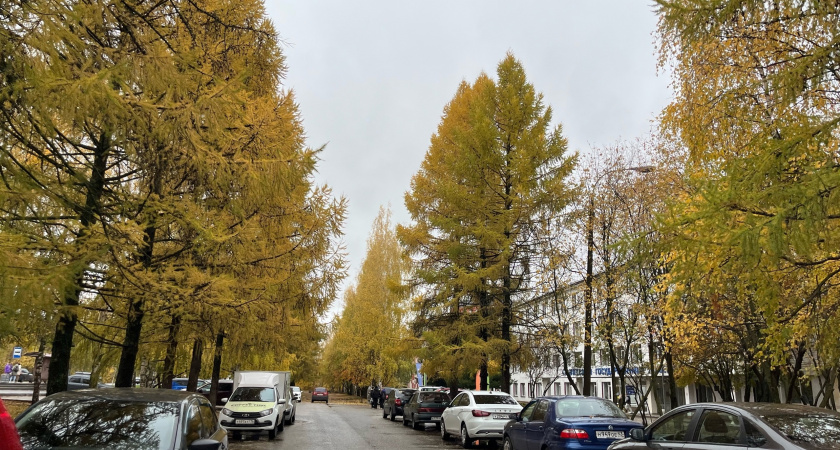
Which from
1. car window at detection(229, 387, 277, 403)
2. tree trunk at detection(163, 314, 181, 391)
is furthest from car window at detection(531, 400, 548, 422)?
car window at detection(229, 387, 277, 403)

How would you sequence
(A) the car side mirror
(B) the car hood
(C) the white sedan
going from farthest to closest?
(B) the car hood, (C) the white sedan, (A) the car side mirror

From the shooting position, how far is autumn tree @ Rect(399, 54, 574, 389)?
22.0m

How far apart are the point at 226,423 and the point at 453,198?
10947 millimetres

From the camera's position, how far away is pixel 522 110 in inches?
915

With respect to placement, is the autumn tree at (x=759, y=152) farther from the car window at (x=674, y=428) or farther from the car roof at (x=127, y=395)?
the car roof at (x=127, y=395)

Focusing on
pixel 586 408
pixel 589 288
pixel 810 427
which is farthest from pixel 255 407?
pixel 810 427

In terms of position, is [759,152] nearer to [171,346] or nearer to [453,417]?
[453,417]

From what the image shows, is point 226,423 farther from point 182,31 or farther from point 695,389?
point 695,389

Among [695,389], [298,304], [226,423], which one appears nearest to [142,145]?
[298,304]

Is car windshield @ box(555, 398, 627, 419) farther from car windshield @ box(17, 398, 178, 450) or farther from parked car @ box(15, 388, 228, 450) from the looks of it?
car windshield @ box(17, 398, 178, 450)

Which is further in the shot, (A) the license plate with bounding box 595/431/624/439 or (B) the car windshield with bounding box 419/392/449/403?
(B) the car windshield with bounding box 419/392/449/403

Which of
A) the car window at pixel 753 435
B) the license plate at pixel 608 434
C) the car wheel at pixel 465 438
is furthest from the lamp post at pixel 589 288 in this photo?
the car window at pixel 753 435

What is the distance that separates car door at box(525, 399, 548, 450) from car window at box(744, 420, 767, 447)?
571 centimetres

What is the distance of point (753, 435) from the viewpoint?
5.88 m
